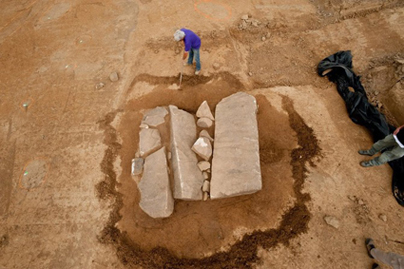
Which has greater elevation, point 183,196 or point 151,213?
point 183,196

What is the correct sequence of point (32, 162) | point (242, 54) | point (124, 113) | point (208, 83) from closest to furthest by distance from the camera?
1. point (32, 162)
2. point (124, 113)
3. point (208, 83)
4. point (242, 54)

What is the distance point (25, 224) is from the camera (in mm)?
4023

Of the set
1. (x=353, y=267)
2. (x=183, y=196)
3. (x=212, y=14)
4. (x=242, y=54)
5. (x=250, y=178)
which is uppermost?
(x=212, y=14)

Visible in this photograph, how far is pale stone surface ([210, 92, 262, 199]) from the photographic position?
377 centimetres

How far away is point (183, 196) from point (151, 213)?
651 mm

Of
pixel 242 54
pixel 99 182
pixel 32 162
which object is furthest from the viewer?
pixel 242 54

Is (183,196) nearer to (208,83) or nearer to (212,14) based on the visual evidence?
(208,83)

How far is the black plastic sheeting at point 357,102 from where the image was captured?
13.3 feet

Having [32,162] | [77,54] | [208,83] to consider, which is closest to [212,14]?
[208,83]

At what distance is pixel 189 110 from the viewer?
16.8 ft

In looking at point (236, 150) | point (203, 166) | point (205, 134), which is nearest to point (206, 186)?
point (203, 166)

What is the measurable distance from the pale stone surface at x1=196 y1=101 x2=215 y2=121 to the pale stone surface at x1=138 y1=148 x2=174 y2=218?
3.74 feet

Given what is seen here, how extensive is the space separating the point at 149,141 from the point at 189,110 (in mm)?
1258

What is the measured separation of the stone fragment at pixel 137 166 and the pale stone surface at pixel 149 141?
0.48 feet
